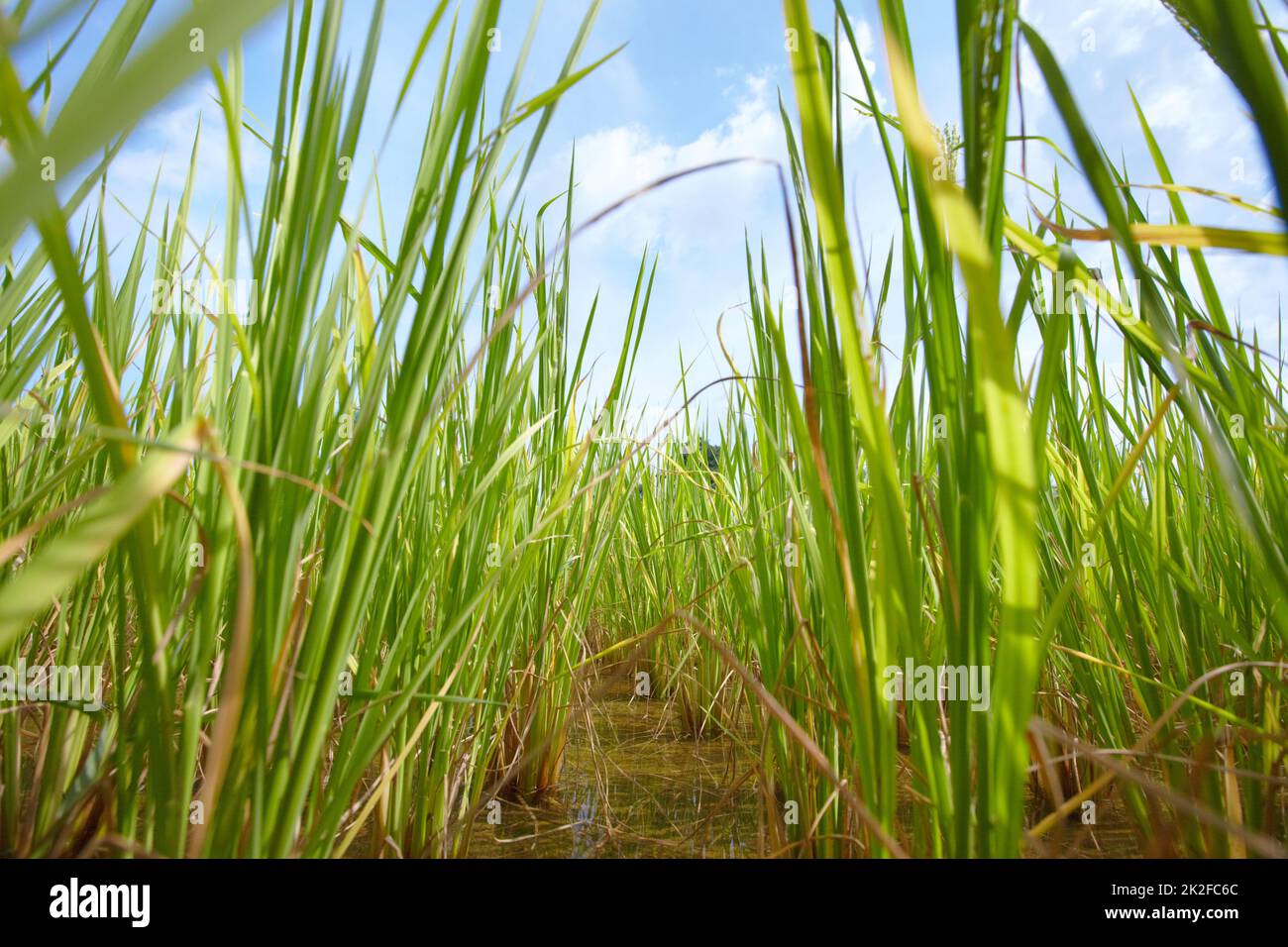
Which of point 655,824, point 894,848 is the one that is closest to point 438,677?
point 655,824

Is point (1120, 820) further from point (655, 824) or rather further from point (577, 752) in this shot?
point (577, 752)

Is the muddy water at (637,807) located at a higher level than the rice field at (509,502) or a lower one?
lower

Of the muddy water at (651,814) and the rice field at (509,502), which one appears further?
the muddy water at (651,814)

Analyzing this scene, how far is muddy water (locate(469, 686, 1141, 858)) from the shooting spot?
42.5 inches

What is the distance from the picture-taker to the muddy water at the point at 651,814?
108 cm

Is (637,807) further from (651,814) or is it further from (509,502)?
(509,502)

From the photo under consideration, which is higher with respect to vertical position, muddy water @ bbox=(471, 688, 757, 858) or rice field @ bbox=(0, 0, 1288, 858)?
rice field @ bbox=(0, 0, 1288, 858)

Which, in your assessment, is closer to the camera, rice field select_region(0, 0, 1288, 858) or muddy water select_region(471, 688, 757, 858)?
rice field select_region(0, 0, 1288, 858)

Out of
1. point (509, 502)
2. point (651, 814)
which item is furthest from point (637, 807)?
point (509, 502)

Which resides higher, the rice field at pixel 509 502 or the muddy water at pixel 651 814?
the rice field at pixel 509 502

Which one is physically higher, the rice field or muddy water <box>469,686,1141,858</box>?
the rice field

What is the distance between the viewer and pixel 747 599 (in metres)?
1.22

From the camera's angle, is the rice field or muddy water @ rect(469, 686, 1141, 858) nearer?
the rice field

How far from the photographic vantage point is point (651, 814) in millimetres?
1247
